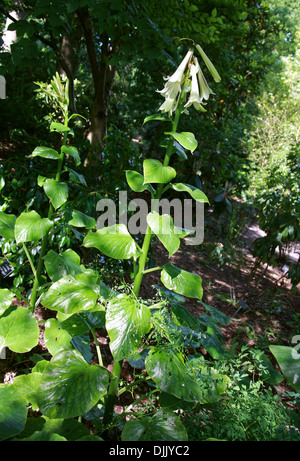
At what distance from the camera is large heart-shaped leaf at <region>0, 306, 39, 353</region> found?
1242 mm

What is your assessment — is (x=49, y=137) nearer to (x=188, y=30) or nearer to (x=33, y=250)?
(x=188, y=30)

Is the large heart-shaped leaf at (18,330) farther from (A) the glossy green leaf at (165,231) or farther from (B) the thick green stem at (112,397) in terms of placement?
(A) the glossy green leaf at (165,231)

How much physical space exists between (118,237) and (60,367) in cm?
54

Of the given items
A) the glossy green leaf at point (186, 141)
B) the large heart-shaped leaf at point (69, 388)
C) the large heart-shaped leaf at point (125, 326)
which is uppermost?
the glossy green leaf at point (186, 141)

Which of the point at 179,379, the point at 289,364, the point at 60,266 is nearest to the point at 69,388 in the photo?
the point at 179,379

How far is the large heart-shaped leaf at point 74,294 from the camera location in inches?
45.3

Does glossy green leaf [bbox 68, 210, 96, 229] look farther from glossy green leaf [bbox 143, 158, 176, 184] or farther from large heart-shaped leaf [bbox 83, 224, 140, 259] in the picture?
glossy green leaf [bbox 143, 158, 176, 184]

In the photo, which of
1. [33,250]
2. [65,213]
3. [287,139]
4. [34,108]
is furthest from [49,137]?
[287,139]

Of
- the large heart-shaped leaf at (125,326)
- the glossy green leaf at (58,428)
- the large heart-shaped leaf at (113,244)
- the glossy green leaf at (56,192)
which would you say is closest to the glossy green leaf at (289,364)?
the large heart-shaped leaf at (125,326)

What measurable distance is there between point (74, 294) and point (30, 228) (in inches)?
15.8

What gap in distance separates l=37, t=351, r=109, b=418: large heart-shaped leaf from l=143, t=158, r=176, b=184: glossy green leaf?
73 cm

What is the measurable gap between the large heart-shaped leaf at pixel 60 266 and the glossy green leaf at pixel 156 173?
69cm

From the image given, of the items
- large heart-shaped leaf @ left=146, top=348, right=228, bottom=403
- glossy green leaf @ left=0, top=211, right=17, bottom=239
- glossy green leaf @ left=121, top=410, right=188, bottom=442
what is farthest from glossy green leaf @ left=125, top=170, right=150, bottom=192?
glossy green leaf @ left=121, top=410, right=188, bottom=442

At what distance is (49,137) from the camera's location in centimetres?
414
